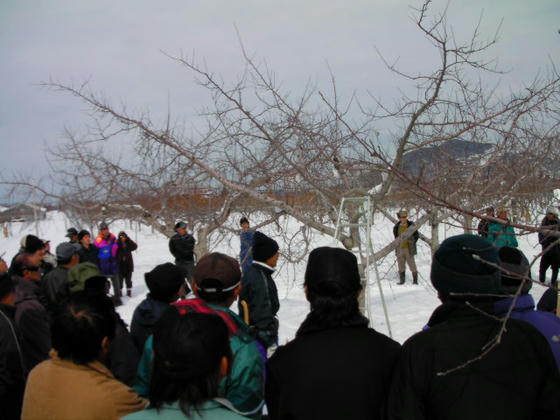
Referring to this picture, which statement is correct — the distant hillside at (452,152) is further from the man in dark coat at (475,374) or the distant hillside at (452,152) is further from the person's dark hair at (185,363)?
the person's dark hair at (185,363)

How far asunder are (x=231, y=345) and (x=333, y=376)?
51 centimetres

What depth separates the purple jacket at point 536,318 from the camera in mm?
1950

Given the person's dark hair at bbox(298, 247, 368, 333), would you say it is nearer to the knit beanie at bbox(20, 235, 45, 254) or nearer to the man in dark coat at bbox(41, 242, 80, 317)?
the man in dark coat at bbox(41, 242, 80, 317)

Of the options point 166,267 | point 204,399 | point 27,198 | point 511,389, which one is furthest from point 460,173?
point 27,198

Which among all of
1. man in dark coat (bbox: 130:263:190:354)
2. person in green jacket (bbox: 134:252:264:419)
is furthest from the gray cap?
person in green jacket (bbox: 134:252:264:419)

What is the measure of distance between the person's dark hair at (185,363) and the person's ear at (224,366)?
0.07ft

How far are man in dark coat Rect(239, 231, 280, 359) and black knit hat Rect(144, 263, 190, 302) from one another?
801mm

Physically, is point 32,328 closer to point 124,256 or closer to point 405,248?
point 124,256

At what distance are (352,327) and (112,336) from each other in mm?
1209

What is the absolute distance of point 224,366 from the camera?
5.30 feet

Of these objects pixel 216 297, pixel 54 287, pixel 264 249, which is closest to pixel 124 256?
pixel 54 287

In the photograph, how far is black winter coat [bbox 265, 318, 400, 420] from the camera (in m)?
1.63

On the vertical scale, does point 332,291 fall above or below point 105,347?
above

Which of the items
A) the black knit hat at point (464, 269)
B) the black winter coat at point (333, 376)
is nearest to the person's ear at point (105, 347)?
the black winter coat at point (333, 376)
